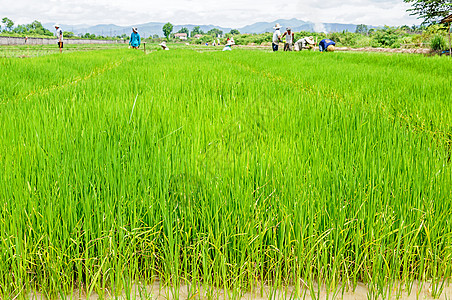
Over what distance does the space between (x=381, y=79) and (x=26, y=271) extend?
14.9 ft

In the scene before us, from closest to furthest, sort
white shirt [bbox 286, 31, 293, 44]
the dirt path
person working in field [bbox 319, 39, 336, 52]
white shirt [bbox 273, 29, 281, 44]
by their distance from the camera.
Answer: the dirt path → white shirt [bbox 273, 29, 281, 44] → white shirt [bbox 286, 31, 293, 44] → person working in field [bbox 319, 39, 336, 52]

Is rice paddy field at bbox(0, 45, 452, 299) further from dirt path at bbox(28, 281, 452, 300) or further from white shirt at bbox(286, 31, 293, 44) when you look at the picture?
white shirt at bbox(286, 31, 293, 44)

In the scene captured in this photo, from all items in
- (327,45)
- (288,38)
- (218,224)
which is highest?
(288,38)

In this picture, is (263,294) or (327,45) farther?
(327,45)

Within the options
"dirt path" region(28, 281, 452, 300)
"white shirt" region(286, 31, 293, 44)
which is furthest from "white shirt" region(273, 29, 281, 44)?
"dirt path" region(28, 281, 452, 300)

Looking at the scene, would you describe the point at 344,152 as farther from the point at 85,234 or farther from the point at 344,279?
the point at 85,234

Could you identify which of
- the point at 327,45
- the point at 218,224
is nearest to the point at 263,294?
the point at 218,224

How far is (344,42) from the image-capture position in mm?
30141

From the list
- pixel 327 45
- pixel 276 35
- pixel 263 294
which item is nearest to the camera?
pixel 263 294

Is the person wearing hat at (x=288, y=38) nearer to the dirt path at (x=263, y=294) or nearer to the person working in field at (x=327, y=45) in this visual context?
the person working in field at (x=327, y=45)

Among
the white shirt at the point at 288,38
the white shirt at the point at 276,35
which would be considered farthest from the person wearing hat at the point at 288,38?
the white shirt at the point at 276,35

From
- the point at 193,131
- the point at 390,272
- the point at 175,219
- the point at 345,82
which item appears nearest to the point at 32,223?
the point at 175,219

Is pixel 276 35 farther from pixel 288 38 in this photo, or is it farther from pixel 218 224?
→ pixel 218 224

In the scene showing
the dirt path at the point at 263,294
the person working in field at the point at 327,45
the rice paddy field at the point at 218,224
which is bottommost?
the dirt path at the point at 263,294
